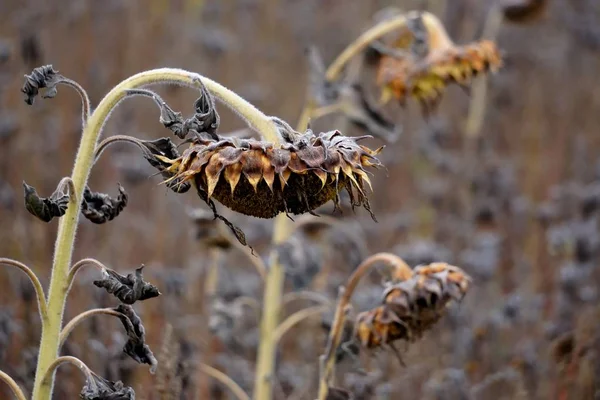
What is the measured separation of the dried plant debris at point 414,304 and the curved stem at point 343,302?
51mm

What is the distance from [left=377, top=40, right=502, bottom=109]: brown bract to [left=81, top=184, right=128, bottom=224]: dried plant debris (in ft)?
4.06

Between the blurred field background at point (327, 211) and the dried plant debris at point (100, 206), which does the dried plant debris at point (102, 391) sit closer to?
the dried plant debris at point (100, 206)

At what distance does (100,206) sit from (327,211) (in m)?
1.26

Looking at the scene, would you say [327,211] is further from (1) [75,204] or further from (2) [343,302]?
(1) [75,204]

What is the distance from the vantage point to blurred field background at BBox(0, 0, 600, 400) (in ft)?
9.52

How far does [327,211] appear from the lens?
278cm

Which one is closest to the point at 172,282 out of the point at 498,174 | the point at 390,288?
the point at 390,288

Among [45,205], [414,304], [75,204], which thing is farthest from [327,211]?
[45,205]

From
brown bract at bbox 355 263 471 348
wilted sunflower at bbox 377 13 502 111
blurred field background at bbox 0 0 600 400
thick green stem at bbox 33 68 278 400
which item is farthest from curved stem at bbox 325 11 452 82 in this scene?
thick green stem at bbox 33 68 278 400

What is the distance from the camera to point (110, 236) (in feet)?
14.1

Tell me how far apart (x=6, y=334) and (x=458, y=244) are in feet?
9.60

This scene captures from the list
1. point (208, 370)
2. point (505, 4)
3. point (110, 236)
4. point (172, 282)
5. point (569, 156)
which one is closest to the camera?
point (208, 370)

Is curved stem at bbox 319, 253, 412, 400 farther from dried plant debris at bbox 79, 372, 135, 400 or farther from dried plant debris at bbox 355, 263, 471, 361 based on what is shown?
dried plant debris at bbox 79, 372, 135, 400

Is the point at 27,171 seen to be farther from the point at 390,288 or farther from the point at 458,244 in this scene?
the point at 390,288
